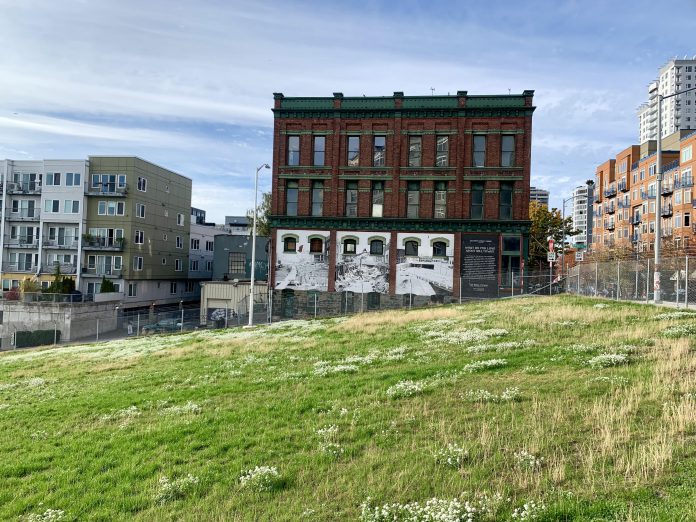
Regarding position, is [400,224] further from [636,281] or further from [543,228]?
[543,228]

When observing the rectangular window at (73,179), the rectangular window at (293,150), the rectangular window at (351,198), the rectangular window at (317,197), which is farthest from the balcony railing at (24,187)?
the rectangular window at (351,198)

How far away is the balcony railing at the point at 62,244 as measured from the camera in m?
55.7

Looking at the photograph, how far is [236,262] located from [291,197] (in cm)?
1812

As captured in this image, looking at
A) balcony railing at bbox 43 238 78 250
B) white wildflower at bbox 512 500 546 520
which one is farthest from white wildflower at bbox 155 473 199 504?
balcony railing at bbox 43 238 78 250

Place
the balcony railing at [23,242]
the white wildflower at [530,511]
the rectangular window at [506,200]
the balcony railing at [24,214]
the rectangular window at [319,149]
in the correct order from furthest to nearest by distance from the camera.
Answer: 1. the balcony railing at [24,214]
2. the balcony railing at [23,242]
3. the rectangular window at [319,149]
4. the rectangular window at [506,200]
5. the white wildflower at [530,511]

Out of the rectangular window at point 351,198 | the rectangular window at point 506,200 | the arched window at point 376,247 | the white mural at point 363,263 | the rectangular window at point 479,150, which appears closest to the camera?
the rectangular window at point 506,200

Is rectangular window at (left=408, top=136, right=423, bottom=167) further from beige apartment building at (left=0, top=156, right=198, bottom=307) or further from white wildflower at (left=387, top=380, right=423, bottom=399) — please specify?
white wildflower at (left=387, top=380, right=423, bottom=399)

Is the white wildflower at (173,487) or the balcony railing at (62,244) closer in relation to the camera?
the white wildflower at (173,487)

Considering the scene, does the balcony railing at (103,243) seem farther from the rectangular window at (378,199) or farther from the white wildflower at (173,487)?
the white wildflower at (173,487)

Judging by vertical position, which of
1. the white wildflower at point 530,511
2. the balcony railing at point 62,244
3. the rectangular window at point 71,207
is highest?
the rectangular window at point 71,207

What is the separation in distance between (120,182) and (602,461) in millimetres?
58828

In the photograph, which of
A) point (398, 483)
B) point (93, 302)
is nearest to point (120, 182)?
point (93, 302)

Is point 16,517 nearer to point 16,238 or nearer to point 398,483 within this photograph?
point 398,483

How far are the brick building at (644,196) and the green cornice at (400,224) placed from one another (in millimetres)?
27332
